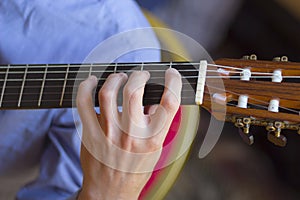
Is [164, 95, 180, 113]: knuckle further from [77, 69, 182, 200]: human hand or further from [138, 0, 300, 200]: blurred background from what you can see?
[138, 0, 300, 200]: blurred background

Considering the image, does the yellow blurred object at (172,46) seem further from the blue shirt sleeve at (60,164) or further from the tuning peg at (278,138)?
the tuning peg at (278,138)

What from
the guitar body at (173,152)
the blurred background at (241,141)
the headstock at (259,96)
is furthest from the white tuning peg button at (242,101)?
the blurred background at (241,141)

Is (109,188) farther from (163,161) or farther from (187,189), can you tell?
(187,189)

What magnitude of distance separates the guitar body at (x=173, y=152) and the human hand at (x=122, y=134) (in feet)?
0.24

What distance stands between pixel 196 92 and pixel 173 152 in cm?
14

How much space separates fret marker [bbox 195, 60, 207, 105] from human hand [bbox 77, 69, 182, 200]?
23mm

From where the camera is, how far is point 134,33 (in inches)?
30.9

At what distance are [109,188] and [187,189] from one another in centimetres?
67

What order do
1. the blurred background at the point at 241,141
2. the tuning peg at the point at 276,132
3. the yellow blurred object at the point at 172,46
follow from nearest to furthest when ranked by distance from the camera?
the tuning peg at the point at 276,132, the yellow blurred object at the point at 172,46, the blurred background at the point at 241,141

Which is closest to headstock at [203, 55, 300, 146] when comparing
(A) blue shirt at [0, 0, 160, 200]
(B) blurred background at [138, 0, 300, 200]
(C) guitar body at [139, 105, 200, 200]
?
(C) guitar body at [139, 105, 200, 200]

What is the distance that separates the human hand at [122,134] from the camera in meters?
0.59

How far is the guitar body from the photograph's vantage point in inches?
27.6

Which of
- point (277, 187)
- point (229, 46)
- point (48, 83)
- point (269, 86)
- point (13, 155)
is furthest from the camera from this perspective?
point (229, 46)

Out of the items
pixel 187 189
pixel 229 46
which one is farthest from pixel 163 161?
pixel 229 46
